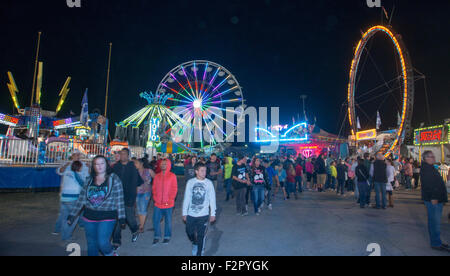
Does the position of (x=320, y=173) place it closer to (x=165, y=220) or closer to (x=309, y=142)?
(x=165, y=220)

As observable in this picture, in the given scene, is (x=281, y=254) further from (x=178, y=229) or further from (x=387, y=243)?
(x=178, y=229)

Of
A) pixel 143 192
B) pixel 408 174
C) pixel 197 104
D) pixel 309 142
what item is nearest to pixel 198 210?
pixel 143 192

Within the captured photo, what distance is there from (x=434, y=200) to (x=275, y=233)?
2954 millimetres

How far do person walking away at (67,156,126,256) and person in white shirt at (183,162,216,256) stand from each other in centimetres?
95

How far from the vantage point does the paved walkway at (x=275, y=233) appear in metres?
4.47

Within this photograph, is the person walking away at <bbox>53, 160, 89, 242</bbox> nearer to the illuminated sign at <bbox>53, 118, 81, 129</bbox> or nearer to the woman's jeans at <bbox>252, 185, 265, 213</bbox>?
the woman's jeans at <bbox>252, 185, 265, 213</bbox>

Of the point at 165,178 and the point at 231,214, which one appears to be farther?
the point at 231,214

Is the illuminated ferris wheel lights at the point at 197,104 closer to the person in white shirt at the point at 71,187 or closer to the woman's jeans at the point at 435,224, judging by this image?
the person in white shirt at the point at 71,187

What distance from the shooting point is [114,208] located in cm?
343

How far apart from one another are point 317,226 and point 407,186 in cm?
1035

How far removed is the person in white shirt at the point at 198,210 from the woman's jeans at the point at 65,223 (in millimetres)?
2368

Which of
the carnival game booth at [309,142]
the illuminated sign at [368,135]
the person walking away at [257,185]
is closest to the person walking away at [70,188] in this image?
the person walking away at [257,185]

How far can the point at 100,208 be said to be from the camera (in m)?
3.35
